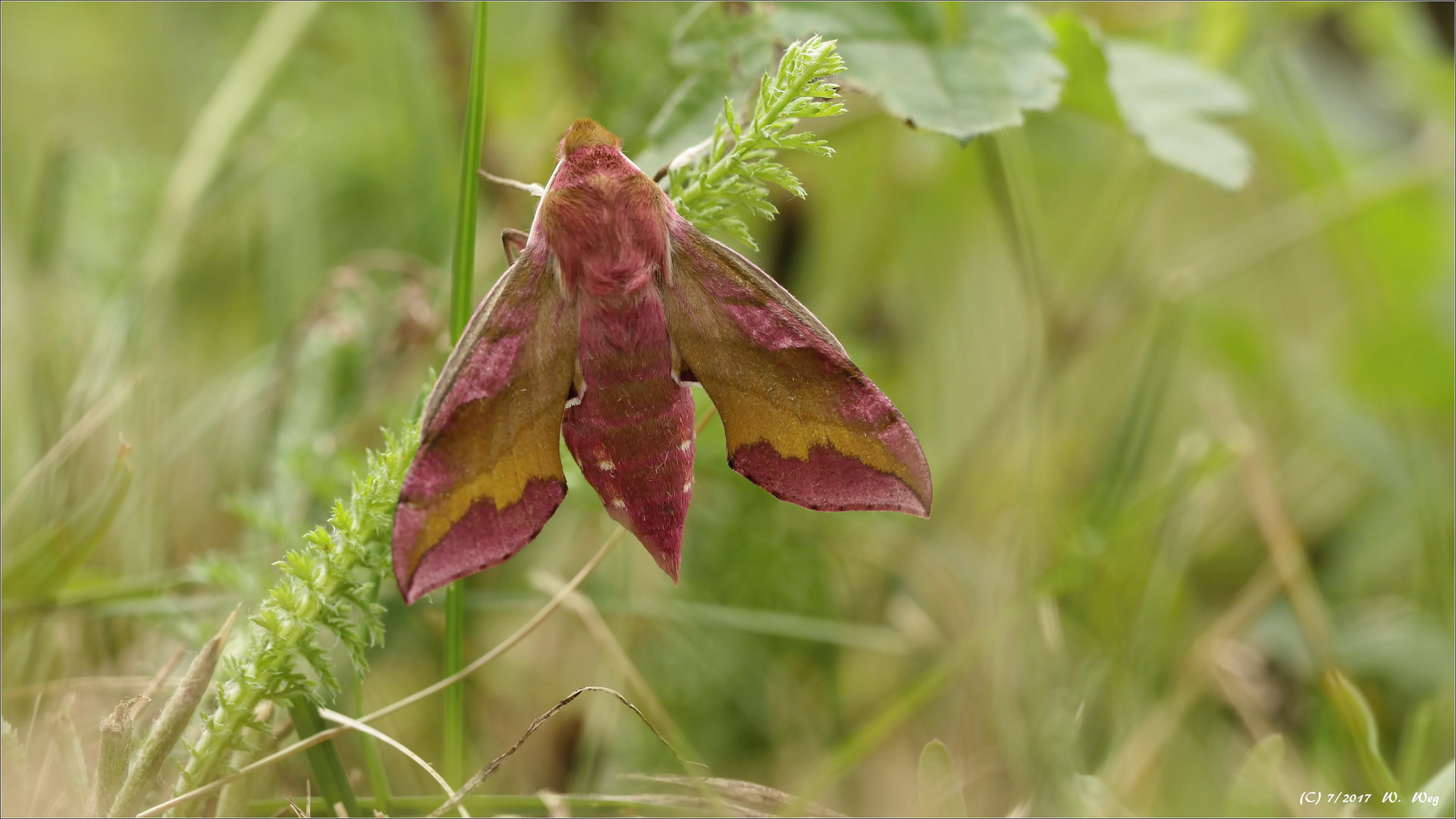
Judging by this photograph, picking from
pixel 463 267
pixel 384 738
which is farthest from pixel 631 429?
pixel 384 738

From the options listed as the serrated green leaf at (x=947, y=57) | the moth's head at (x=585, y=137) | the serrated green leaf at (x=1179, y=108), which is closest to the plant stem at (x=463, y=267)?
the moth's head at (x=585, y=137)

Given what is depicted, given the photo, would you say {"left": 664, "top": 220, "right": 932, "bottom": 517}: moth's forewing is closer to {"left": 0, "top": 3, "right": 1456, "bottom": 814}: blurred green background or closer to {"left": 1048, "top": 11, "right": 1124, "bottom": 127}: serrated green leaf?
{"left": 0, "top": 3, "right": 1456, "bottom": 814}: blurred green background

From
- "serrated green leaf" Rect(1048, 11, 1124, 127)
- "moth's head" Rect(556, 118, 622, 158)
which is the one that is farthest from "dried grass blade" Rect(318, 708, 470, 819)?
"serrated green leaf" Rect(1048, 11, 1124, 127)

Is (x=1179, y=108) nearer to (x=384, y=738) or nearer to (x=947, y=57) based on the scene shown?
(x=947, y=57)

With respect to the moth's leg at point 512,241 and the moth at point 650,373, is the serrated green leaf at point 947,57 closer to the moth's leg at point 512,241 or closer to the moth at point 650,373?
the moth at point 650,373

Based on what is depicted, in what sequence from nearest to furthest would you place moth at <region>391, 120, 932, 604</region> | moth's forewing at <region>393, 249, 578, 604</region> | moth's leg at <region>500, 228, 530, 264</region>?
moth's forewing at <region>393, 249, 578, 604</region> → moth at <region>391, 120, 932, 604</region> → moth's leg at <region>500, 228, 530, 264</region>

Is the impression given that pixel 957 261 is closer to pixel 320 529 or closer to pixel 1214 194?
pixel 1214 194
